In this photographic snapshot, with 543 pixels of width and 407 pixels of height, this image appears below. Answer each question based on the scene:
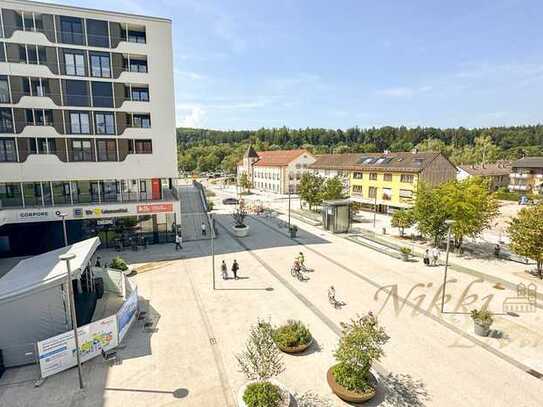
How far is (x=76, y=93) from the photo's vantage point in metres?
27.6

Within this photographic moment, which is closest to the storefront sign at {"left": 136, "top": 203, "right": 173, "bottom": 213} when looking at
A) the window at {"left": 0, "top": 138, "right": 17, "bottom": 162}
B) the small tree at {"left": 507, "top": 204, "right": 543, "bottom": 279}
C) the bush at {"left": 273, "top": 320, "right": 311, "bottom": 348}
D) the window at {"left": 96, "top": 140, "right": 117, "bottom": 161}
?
the window at {"left": 96, "top": 140, "right": 117, "bottom": 161}

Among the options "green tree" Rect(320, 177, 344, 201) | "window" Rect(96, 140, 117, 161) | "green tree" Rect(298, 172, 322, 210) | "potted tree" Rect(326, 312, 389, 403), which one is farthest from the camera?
"green tree" Rect(298, 172, 322, 210)

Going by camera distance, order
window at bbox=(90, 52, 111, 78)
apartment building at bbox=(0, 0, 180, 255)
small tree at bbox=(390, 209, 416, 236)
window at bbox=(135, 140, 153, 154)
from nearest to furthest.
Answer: apartment building at bbox=(0, 0, 180, 255)
window at bbox=(90, 52, 111, 78)
window at bbox=(135, 140, 153, 154)
small tree at bbox=(390, 209, 416, 236)

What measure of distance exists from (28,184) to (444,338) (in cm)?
3166

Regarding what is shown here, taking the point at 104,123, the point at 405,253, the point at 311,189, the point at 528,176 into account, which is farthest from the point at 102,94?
the point at 528,176

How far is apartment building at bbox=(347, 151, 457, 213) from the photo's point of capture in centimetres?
4456

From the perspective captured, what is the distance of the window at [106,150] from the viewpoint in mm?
28641

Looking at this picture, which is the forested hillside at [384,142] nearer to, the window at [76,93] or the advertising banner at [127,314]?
the window at [76,93]

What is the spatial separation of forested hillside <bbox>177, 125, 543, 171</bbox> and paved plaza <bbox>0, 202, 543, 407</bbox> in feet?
310

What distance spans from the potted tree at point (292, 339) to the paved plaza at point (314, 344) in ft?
1.10

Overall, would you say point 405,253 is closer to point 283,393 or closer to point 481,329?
point 481,329

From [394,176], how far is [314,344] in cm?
3760

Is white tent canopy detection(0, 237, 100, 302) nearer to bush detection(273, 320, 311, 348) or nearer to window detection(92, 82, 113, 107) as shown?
bush detection(273, 320, 311, 348)

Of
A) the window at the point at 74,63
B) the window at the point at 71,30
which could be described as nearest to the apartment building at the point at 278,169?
the window at the point at 74,63
